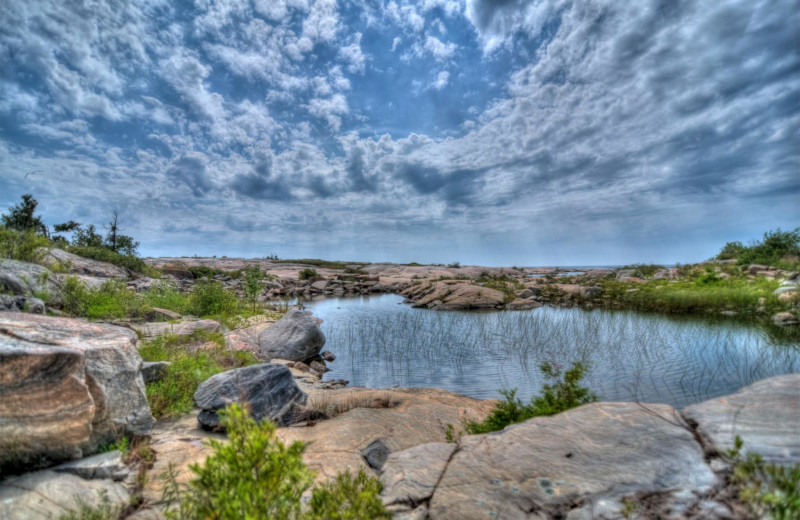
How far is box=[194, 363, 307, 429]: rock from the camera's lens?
20.9 feet

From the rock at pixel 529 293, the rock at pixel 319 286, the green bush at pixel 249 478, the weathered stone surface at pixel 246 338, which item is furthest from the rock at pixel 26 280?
the rock at pixel 319 286

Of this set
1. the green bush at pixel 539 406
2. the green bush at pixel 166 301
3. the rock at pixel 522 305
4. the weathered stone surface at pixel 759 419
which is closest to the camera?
the weathered stone surface at pixel 759 419

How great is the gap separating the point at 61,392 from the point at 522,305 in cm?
2490

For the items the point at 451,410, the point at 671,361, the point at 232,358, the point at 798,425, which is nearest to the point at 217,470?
the point at 798,425

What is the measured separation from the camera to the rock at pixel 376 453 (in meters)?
5.35

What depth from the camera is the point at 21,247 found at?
14.4m

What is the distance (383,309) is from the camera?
2712 cm

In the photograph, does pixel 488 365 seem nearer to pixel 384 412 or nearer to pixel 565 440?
pixel 384 412

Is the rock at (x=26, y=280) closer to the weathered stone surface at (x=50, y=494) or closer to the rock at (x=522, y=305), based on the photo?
the weathered stone surface at (x=50, y=494)

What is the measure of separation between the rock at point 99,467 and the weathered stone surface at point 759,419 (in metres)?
5.77

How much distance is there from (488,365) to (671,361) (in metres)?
5.37

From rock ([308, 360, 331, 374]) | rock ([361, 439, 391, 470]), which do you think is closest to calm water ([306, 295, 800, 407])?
rock ([308, 360, 331, 374])

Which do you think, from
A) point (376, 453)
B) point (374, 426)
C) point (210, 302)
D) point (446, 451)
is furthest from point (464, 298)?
point (446, 451)

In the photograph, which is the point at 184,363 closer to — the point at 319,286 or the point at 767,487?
the point at 767,487
